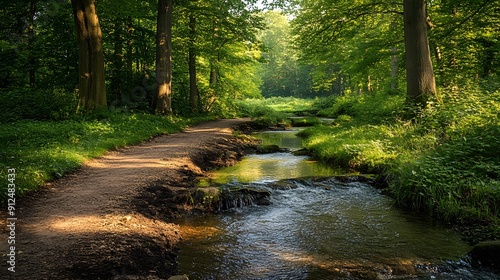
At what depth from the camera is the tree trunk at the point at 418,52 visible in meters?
11.1

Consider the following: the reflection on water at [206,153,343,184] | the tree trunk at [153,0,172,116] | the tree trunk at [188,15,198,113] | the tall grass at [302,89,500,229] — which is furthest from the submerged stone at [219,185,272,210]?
the tree trunk at [188,15,198,113]

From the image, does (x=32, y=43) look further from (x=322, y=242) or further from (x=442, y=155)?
(x=442, y=155)

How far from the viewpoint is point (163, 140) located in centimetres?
1304

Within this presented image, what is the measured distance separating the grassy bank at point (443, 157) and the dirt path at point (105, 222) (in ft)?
15.3

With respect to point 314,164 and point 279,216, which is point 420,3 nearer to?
point 314,164

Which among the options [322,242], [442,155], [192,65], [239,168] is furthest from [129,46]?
[322,242]

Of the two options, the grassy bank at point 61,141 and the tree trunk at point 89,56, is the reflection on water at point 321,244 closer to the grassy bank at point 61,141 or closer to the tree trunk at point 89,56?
the grassy bank at point 61,141

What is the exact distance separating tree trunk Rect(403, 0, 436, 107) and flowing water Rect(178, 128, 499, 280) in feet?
16.5

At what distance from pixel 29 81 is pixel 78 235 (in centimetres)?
1871

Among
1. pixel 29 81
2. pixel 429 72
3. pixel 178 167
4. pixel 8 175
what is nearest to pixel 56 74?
pixel 29 81

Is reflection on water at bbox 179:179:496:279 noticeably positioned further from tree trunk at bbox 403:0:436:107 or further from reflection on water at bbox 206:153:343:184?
tree trunk at bbox 403:0:436:107

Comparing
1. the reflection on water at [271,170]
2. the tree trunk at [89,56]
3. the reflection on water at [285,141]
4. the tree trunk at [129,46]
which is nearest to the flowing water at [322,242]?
the reflection on water at [271,170]

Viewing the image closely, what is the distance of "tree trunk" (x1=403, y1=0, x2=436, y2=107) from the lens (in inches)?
436

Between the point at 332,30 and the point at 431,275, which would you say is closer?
the point at 431,275
